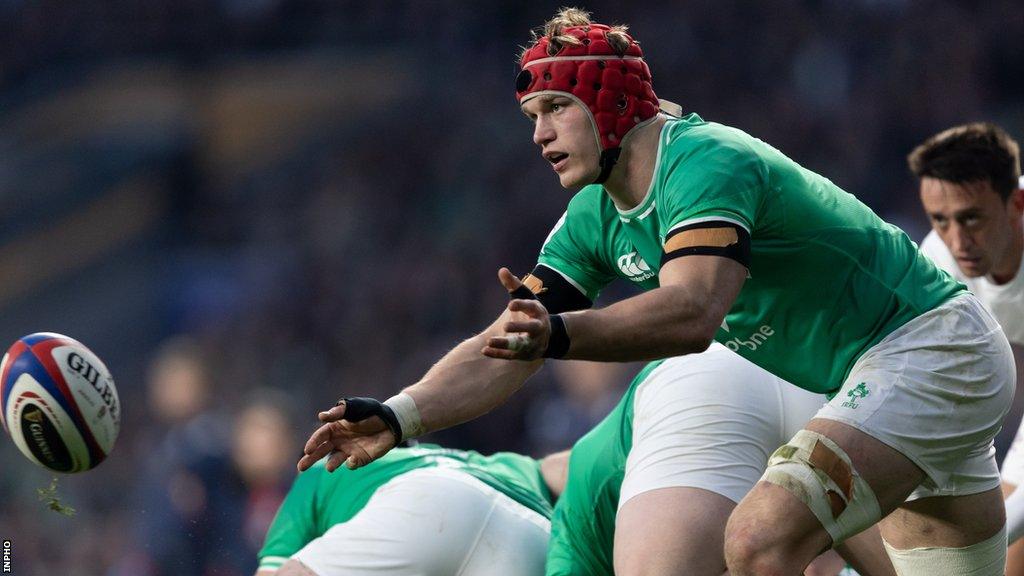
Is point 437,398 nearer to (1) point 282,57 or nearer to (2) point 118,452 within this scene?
(2) point 118,452

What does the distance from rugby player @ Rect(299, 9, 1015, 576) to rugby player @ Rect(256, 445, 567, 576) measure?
0.91 metres

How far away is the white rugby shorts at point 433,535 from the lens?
470 centimetres

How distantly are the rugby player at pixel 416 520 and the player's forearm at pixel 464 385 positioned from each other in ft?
2.92

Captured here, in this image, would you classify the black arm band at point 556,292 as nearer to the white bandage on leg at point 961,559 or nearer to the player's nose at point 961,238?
the white bandage on leg at point 961,559

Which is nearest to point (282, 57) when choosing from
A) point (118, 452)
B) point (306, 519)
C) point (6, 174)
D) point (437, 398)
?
point (6, 174)

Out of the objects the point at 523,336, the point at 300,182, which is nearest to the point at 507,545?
the point at 523,336

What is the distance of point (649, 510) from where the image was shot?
4.14 metres

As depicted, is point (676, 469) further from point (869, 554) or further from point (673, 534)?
point (869, 554)

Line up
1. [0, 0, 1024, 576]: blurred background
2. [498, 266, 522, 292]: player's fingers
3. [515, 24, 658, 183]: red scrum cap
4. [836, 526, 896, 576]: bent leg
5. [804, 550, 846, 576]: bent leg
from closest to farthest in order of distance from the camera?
[498, 266, 522, 292]: player's fingers → [515, 24, 658, 183]: red scrum cap → [836, 526, 896, 576]: bent leg → [804, 550, 846, 576]: bent leg → [0, 0, 1024, 576]: blurred background

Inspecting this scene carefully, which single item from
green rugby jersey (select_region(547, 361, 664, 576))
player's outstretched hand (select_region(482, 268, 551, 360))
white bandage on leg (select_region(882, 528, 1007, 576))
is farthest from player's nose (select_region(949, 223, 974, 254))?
player's outstretched hand (select_region(482, 268, 551, 360))

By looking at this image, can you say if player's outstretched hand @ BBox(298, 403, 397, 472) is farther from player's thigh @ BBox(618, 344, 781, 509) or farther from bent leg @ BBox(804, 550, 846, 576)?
bent leg @ BBox(804, 550, 846, 576)

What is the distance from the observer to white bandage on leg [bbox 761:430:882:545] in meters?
3.48

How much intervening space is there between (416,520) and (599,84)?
181cm

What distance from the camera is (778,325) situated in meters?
3.78
